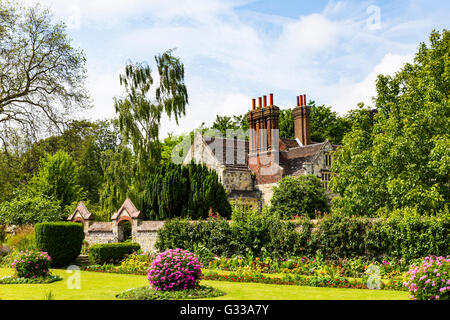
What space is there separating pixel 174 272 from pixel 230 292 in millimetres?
1820

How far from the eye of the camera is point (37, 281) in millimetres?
15727

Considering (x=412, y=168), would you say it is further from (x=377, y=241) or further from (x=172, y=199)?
(x=172, y=199)

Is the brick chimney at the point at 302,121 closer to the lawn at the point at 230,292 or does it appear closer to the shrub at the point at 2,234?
the shrub at the point at 2,234

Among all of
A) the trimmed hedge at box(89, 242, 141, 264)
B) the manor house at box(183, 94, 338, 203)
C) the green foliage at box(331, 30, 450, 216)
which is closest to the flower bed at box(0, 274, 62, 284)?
the trimmed hedge at box(89, 242, 141, 264)

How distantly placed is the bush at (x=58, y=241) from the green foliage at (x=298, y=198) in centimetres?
1158

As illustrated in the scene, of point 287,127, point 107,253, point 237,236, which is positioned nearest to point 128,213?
point 107,253

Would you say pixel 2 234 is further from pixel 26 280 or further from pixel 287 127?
pixel 287 127

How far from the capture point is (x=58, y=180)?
35.7m

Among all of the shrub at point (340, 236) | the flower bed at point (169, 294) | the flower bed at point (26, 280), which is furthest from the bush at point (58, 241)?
the shrub at point (340, 236)

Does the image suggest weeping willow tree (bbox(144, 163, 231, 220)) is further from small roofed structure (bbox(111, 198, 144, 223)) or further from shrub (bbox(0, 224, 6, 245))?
shrub (bbox(0, 224, 6, 245))

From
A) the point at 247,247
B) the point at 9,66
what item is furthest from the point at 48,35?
the point at 247,247

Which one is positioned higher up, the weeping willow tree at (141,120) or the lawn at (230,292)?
the weeping willow tree at (141,120)

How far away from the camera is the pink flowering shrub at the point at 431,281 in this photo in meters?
9.11
